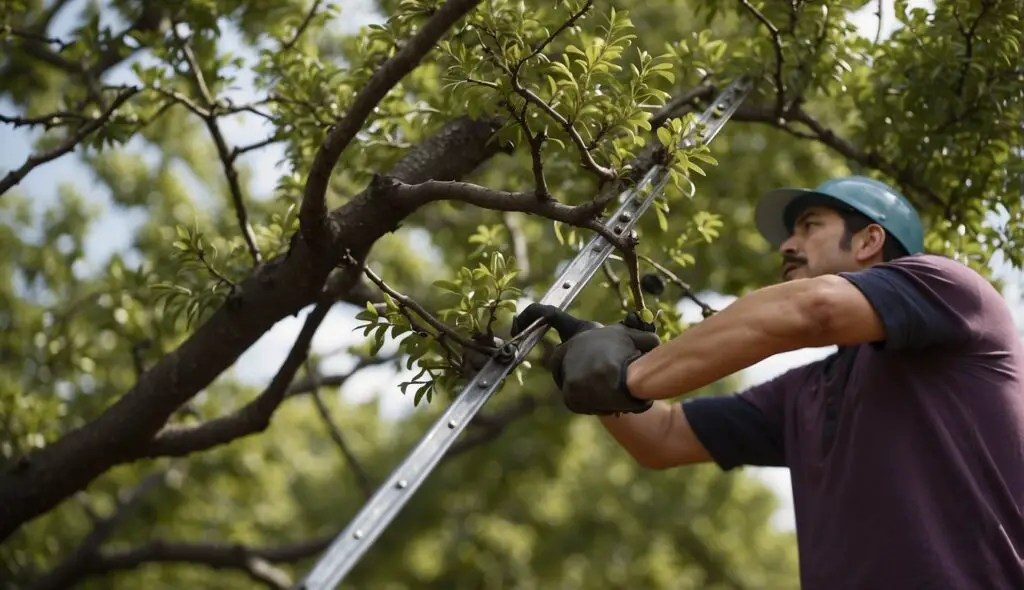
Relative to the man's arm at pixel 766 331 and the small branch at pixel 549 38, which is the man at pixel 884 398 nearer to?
the man's arm at pixel 766 331

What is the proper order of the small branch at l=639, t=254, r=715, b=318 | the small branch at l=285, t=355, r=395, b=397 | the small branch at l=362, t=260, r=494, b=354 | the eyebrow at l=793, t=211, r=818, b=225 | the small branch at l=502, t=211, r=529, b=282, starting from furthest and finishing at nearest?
the small branch at l=502, t=211, r=529, b=282, the small branch at l=285, t=355, r=395, b=397, the eyebrow at l=793, t=211, r=818, b=225, the small branch at l=639, t=254, r=715, b=318, the small branch at l=362, t=260, r=494, b=354

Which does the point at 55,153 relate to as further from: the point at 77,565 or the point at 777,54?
the point at 77,565

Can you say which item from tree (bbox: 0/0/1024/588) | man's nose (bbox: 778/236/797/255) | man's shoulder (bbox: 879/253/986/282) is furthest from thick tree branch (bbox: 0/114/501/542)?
man's shoulder (bbox: 879/253/986/282)

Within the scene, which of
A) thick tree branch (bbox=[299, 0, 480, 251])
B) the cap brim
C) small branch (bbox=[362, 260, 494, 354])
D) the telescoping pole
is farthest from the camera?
the cap brim

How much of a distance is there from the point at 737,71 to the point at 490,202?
1891mm

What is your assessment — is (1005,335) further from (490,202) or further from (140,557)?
(140,557)

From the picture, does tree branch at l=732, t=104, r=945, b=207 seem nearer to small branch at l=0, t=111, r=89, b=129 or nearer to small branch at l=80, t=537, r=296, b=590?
small branch at l=0, t=111, r=89, b=129

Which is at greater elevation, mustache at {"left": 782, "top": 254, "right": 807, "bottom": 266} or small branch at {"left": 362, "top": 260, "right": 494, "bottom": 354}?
mustache at {"left": 782, "top": 254, "right": 807, "bottom": 266}

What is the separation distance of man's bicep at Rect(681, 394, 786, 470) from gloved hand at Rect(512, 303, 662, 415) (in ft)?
3.79

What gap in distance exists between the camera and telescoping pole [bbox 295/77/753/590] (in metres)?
2.82

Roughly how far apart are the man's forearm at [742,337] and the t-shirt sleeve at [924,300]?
0.19 metres

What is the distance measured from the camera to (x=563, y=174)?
5.28 metres

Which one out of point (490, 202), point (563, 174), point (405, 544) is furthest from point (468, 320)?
point (405, 544)

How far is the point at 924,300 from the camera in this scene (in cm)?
Result: 341
